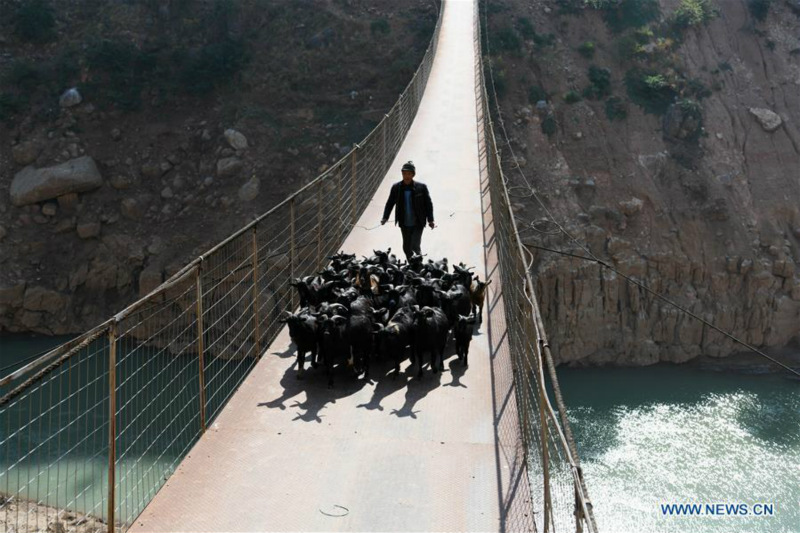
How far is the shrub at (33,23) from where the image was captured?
23.8 metres

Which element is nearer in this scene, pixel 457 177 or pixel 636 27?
pixel 457 177

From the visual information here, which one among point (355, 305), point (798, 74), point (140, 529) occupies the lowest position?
point (140, 529)

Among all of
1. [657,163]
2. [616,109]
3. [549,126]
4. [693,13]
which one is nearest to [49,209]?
[549,126]

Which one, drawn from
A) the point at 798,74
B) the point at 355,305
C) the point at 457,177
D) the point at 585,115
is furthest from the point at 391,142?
the point at 798,74

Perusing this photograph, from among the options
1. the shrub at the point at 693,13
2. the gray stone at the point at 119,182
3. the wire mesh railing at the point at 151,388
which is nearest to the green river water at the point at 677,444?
the wire mesh railing at the point at 151,388

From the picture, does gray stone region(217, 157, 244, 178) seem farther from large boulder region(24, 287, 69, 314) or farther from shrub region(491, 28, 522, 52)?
shrub region(491, 28, 522, 52)

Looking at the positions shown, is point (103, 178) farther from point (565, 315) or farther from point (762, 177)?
point (762, 177)

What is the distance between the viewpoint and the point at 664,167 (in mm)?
21844

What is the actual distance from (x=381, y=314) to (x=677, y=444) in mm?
10912

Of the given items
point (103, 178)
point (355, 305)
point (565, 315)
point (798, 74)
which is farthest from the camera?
point (798, 74)

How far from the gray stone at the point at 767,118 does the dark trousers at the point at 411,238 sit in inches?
739

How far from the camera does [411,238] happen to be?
8.83 m

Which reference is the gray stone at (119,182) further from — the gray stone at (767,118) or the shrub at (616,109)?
the gray stone at (767,118)

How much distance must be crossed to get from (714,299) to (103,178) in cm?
1759
